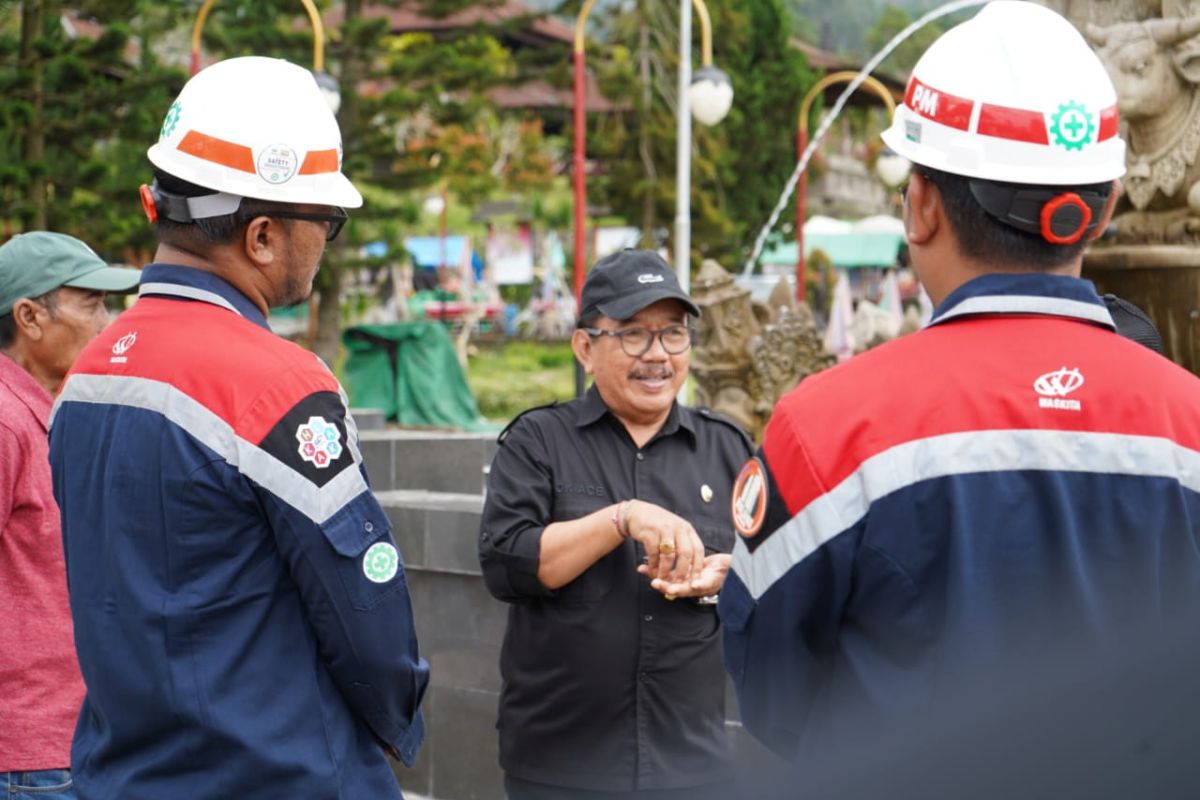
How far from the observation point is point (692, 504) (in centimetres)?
381

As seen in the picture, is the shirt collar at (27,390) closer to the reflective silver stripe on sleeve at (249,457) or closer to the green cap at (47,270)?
the green cap at (47,270)

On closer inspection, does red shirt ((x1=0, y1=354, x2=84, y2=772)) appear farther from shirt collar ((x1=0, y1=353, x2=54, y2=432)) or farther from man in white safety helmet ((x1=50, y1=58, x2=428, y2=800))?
man in white safety helmet ((x1=50, y1=58, x2=428, y2=800))

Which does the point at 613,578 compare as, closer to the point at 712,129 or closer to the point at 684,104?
the point at 684,104

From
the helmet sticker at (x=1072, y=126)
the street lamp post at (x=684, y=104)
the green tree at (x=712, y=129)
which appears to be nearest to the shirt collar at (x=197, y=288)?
the helmet sticker at (x=1072, y=126)

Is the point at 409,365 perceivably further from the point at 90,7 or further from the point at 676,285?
the point at 676,285

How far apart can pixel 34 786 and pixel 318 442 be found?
154 cm

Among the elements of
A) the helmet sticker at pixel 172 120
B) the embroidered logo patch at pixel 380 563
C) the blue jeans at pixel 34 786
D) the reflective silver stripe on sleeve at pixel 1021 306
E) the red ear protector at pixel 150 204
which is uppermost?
the helmet sticker at pixel 172 120

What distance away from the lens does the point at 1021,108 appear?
2057 mm

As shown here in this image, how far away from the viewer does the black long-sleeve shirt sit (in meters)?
3.65

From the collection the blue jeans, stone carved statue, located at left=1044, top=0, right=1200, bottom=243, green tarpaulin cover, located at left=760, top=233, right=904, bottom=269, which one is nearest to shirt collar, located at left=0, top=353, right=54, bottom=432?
the blue jeans

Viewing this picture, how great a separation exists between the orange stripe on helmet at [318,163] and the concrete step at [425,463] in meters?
6.37

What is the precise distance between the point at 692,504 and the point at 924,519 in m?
1.82

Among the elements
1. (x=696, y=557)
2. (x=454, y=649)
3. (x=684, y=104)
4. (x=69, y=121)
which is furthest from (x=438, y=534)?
(x=69, y=121)

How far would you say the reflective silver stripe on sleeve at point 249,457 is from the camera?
8.23 ft
